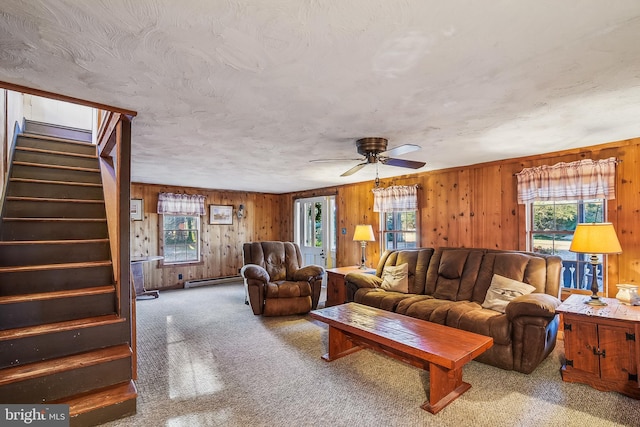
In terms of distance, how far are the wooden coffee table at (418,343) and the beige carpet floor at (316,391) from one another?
0.36 feet

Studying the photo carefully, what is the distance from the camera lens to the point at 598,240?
2668 mm

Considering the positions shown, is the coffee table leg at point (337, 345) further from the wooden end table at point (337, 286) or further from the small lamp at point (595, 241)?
the small lamp at point (595, 241)

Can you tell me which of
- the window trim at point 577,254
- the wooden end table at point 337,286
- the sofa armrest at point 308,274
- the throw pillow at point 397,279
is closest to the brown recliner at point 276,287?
the sofa armrest at point 308,274

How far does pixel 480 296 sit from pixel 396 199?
2075 millimetres

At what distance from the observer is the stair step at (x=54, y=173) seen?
340cm

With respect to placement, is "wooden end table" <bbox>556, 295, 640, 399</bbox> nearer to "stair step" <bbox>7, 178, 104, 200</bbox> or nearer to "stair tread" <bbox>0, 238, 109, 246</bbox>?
"stair tread" <bbox>0, 238, 109, 246</bbox>

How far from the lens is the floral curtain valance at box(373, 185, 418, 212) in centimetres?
500

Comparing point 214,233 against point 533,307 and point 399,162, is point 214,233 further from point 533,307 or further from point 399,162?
point 533,307

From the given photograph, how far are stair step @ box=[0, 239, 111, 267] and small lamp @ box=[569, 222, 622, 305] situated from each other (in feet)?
14.1

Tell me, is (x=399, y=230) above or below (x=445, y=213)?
below

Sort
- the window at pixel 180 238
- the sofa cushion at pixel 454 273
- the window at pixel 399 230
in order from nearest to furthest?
the sofa cushion at pixel 454 273 < the window at pixel 399 230 < the window at pixel 180 238

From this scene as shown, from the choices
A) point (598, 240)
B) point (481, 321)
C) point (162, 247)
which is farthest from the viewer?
point (162, 247)

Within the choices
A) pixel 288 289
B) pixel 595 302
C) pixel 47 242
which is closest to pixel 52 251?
pixel 47 242

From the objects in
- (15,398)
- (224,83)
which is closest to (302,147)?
(224,83)
